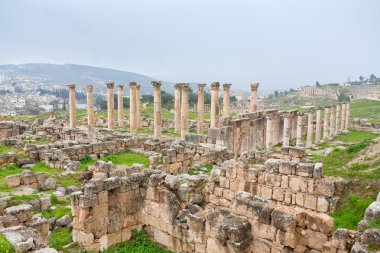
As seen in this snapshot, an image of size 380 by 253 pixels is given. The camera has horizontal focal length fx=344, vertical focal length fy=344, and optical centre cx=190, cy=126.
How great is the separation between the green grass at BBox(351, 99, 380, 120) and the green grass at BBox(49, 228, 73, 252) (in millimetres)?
63596

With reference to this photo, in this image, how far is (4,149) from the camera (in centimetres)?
2778

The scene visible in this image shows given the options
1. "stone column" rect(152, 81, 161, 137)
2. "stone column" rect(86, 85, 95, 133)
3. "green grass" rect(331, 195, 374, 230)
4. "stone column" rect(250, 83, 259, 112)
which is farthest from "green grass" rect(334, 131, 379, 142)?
"stone column" rect(86, 85, 95, 133)

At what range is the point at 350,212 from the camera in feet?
38.5

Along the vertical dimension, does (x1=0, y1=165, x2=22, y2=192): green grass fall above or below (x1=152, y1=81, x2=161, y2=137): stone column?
below

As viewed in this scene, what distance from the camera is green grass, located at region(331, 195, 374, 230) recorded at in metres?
11.1

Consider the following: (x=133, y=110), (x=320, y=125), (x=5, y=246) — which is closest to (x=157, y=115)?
(x=133, y=110)

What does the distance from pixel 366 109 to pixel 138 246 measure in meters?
76.4

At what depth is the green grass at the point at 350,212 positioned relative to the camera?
11.1 m

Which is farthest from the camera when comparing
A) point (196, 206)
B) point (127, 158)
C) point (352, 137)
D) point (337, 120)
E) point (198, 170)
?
point (337, 120)

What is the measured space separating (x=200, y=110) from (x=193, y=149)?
1384cm

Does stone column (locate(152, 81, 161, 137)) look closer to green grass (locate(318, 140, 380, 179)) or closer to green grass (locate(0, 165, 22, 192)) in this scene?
green grass (locate(0, 165, 22, 192))

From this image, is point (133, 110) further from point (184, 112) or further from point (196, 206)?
point (196, 206)

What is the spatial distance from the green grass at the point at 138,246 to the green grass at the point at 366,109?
61809mm

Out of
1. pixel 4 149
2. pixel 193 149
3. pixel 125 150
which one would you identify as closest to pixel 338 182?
pixel 193 149
